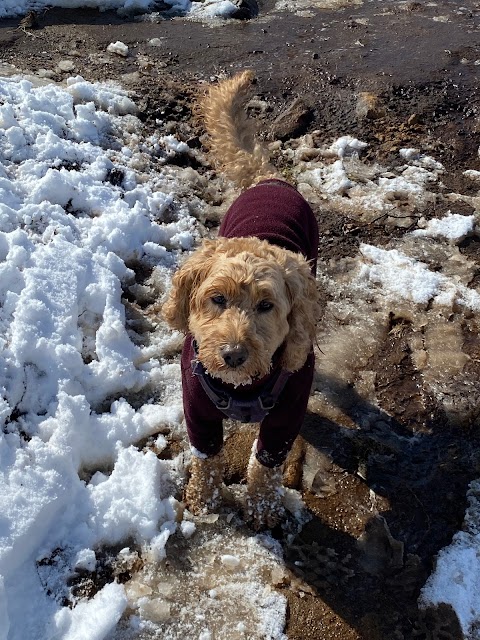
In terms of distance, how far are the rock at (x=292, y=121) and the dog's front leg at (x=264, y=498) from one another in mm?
4278

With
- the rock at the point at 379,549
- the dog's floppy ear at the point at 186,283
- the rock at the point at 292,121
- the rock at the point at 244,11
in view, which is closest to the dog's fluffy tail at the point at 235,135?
the rock at the point at 292,121

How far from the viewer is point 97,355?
425 cm

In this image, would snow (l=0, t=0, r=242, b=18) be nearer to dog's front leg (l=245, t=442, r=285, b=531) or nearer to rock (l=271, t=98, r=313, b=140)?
rock (l=271, t=98, r=313, b=140)

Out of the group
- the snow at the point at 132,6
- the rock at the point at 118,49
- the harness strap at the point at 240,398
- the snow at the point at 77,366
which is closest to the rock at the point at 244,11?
the snow at the point at 132,6

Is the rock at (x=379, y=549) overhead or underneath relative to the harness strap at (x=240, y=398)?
underneath

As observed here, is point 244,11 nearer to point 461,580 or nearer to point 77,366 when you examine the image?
point 77,366

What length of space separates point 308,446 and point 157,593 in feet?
4.76

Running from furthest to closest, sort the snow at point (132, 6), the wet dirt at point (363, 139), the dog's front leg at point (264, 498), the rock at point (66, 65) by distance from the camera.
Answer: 1. the snow at point (132, 6)
2. the rock at point (66, 65)
3. the dog's front leg at point (264, 498)
4. the wet dirt at point (363, 139)

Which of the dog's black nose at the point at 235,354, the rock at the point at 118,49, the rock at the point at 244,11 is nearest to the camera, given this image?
the dog's black nose at the point at 235,354

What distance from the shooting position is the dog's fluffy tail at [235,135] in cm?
475

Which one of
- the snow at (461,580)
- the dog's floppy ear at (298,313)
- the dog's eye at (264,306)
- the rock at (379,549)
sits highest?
the dog's eye at (264,306)

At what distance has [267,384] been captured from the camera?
3.17 m

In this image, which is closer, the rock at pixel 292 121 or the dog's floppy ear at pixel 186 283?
the dog's floppy ear at pixel 186 283

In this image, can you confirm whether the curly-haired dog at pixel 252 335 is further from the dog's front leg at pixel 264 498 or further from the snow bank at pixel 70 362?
the snow bank at pixel 70 362
